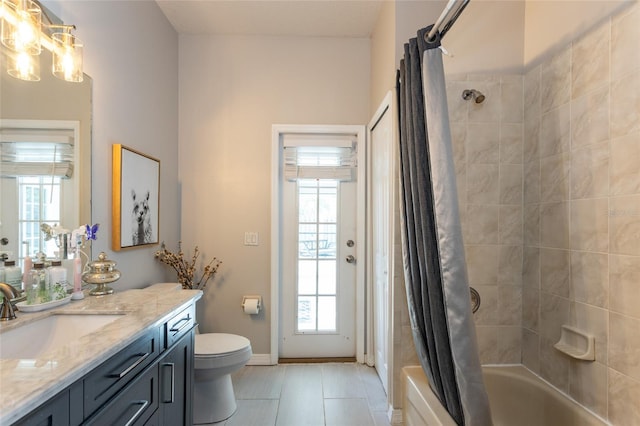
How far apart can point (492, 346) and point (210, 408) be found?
5.63 feet

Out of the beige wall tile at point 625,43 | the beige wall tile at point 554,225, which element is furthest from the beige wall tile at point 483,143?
the beige wall tile at point 625,43

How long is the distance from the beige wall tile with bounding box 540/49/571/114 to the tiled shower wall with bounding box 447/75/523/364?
0.16 meters

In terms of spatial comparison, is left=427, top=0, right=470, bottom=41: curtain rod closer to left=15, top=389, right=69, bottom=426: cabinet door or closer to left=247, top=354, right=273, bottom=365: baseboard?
left=15, top=389, right=69, bottom=426: cabinet door

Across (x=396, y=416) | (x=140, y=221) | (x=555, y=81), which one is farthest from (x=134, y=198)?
(x=555, y=81)

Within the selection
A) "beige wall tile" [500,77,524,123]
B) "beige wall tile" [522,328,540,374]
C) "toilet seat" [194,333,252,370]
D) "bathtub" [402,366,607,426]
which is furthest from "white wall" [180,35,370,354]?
"beige wall tile" [522,328,540,374]

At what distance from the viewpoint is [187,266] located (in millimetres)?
2521

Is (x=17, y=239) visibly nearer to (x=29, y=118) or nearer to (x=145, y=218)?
(x=29, y=118)

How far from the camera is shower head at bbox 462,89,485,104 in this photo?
1.81 metres

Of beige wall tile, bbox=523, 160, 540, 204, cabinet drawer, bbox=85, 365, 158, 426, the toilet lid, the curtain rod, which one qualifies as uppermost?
the curtain rod

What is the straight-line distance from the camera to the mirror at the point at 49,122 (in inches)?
45.4

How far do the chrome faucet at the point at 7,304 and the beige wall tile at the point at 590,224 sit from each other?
223 cm

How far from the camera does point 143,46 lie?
211cm

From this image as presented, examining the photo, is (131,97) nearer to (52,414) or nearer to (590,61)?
(52,414)

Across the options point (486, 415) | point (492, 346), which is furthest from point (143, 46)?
point (492, 346)
